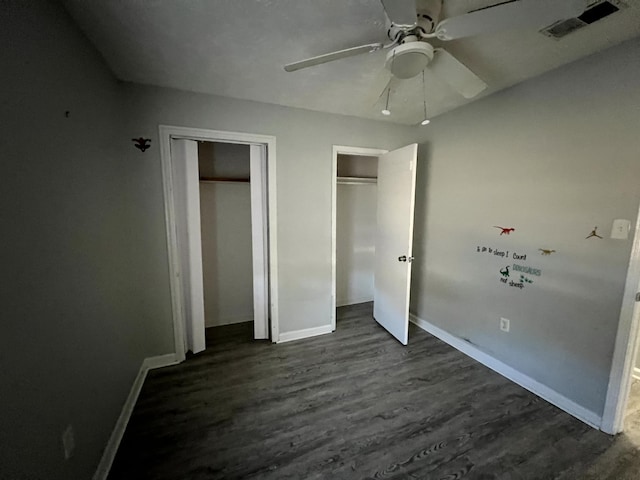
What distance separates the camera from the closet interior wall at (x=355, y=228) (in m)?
3.65

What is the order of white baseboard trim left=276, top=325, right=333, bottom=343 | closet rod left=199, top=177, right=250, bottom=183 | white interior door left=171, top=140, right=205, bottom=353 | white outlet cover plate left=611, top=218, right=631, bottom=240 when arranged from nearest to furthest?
white outlet cover plate left=611, top=218, right=631, bottom=240, white interior door left=171, top=140, right=205, bottom=353, white baseboard trim left=276, top=325, right=333, bottom=343, closet rod left=199, top=177, right=250, bottom=183

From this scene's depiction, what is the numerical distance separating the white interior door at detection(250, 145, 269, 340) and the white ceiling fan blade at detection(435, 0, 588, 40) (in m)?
1.80

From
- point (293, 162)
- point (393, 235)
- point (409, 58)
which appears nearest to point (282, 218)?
point (293, 162)

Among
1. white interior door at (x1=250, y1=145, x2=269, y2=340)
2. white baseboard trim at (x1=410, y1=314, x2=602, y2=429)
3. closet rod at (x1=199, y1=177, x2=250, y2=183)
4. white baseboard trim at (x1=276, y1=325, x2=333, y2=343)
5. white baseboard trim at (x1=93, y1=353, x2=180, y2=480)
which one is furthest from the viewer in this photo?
closet rod at (x1=199, y1=177, x2=250, y2=183)

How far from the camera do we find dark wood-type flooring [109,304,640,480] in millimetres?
1407

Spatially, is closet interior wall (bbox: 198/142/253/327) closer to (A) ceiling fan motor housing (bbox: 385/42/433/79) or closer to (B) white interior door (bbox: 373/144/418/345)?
(B) white interior door (bbox: 373/144/418/345)

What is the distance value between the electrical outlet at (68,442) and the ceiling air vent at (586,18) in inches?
119

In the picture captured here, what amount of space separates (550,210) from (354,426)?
2077mm

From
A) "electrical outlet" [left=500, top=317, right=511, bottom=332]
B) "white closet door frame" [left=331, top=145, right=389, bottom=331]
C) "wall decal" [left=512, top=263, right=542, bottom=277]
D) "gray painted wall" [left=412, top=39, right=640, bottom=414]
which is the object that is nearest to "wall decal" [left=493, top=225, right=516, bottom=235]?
"gray painted wall" [left=412, top=39, right=640, bottom=414]

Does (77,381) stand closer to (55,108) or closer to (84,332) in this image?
(84,332)

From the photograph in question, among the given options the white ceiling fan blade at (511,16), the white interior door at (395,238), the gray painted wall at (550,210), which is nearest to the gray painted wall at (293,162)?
the white interior door at (395,238)

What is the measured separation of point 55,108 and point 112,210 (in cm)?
78

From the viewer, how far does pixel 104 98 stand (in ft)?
5.57

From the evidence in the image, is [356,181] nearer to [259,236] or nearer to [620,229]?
[259,236]
